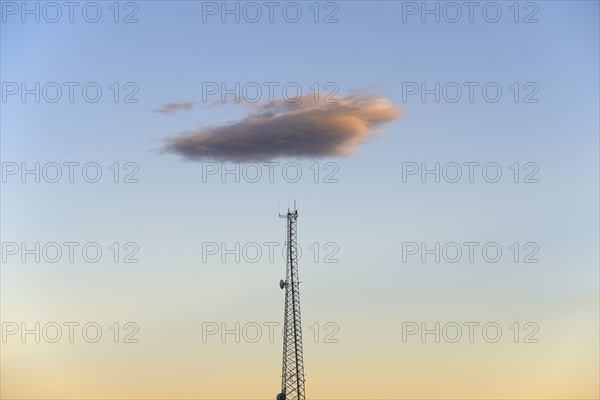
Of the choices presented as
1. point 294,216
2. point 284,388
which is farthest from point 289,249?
point 284,388

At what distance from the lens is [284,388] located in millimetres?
178875

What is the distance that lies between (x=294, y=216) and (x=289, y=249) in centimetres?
460

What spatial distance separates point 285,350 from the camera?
179m

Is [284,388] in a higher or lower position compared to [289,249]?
lower

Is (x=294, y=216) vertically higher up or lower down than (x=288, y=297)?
higher up

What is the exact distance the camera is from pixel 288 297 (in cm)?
17875

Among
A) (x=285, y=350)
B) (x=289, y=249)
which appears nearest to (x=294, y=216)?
(x=289, y=249)

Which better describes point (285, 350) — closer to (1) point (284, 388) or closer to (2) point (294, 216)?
(1) point (284, 388)

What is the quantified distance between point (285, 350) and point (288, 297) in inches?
289

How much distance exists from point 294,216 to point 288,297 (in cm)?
1124

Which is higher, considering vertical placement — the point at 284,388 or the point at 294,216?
the point at 294,216

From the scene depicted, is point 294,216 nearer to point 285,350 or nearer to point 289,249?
point 289,249

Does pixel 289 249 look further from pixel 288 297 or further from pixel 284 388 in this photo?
pixel 284 388

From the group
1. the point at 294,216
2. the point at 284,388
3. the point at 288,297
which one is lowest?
the point at 284,388
